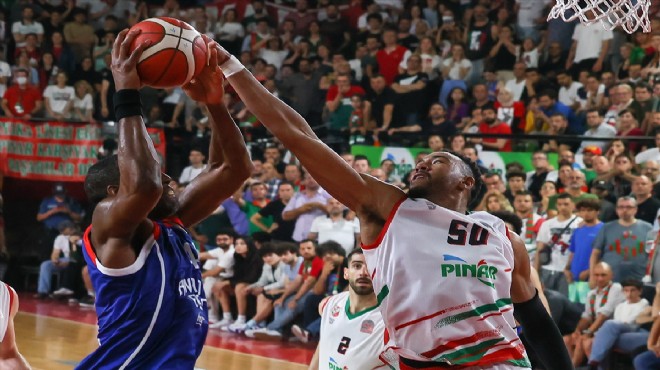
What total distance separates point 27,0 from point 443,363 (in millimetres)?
14340

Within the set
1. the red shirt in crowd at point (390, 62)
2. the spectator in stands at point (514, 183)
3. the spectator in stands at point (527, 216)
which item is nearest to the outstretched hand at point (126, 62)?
the spectator in stands at point (527, 216)

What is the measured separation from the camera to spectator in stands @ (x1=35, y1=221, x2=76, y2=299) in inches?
540

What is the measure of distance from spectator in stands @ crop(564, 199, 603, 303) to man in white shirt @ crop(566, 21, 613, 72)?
3435 mm

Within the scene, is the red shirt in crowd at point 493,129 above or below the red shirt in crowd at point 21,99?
above

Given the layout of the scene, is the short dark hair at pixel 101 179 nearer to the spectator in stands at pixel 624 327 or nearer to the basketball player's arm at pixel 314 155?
the basketball player's arm at pixel 314 155

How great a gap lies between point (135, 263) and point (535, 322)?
2.00m

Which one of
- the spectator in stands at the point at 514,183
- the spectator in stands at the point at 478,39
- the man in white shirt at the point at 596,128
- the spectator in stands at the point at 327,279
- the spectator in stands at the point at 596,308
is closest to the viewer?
the spectator in stands at the point at 596,308

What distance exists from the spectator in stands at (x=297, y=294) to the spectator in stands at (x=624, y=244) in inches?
127

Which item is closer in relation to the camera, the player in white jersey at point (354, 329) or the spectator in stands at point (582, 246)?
the player in white jersey at point (354, 329)

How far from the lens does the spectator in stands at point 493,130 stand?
1151 centimetres

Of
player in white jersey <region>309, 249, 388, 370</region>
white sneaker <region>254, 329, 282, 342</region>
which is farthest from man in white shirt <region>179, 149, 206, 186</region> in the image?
player in white jersey <region>309, 249, 388, 370</region>

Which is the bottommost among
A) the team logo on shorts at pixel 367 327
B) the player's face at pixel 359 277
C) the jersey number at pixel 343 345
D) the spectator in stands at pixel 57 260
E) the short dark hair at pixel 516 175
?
the spectator in stands at pixel 57 260

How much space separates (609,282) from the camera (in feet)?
29.6

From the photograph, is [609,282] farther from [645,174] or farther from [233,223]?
[233,223]
